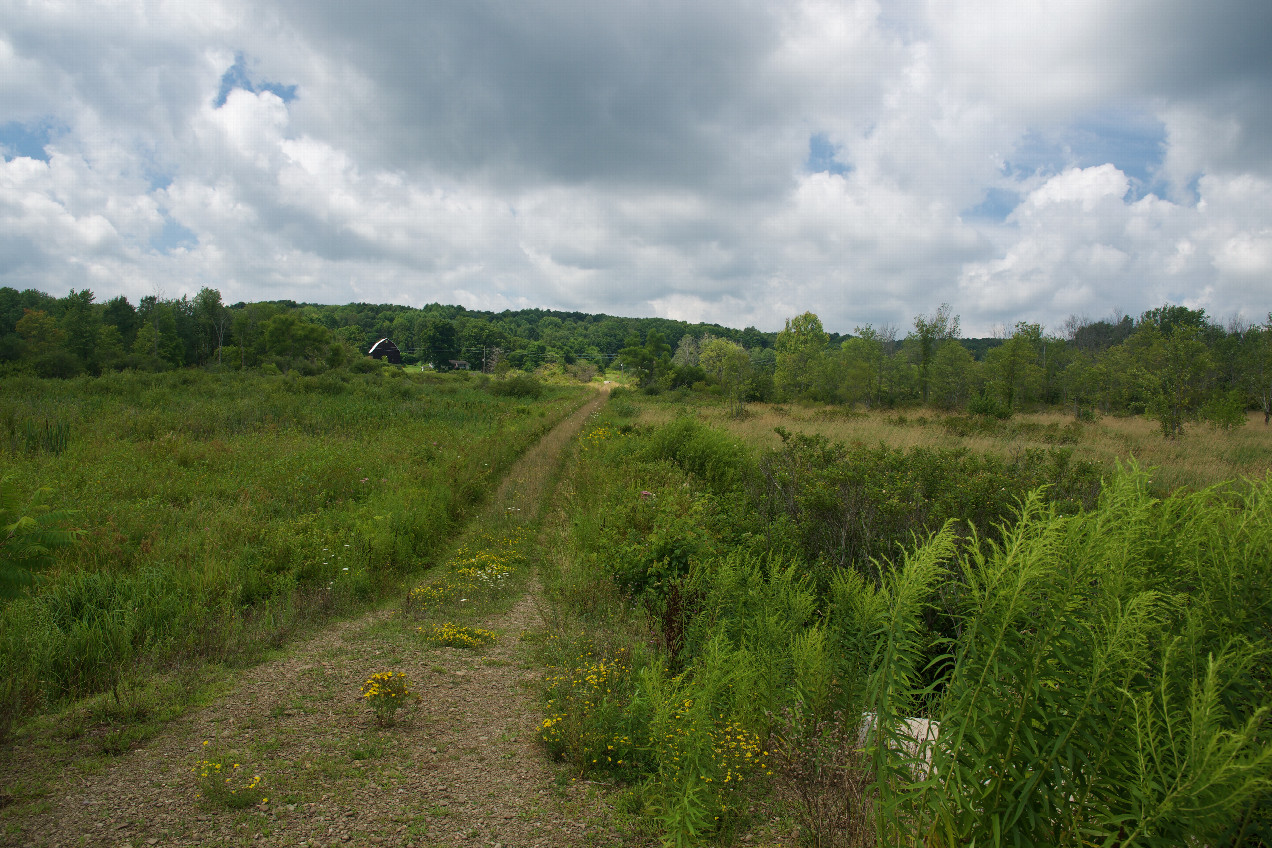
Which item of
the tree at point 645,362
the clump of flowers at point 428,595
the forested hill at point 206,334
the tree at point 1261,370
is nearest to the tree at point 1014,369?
Result: the tree at point 1261,370

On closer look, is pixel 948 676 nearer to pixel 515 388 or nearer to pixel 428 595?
pixel 428 595

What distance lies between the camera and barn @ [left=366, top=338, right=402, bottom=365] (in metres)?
87.7

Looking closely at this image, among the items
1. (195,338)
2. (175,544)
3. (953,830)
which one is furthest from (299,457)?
(195,338)

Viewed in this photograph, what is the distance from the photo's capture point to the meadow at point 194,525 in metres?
4.96

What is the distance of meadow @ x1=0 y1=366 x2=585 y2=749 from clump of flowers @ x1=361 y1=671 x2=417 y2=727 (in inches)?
59.0

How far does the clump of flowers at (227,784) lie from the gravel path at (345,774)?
0.05 m

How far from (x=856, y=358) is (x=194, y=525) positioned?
46.2 m

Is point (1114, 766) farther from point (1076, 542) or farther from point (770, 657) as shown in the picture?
point (770, 657)

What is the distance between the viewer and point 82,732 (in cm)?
412

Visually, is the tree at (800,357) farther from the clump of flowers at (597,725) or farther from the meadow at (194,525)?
the clump of flowers at (597,725)

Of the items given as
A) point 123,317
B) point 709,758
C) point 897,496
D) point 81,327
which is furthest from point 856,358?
point 123,317

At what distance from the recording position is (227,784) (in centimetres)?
362

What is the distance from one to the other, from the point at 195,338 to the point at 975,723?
83.1 metres

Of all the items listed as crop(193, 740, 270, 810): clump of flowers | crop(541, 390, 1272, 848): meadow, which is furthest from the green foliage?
crop(193, 740, 270, 810): clump of flowers
